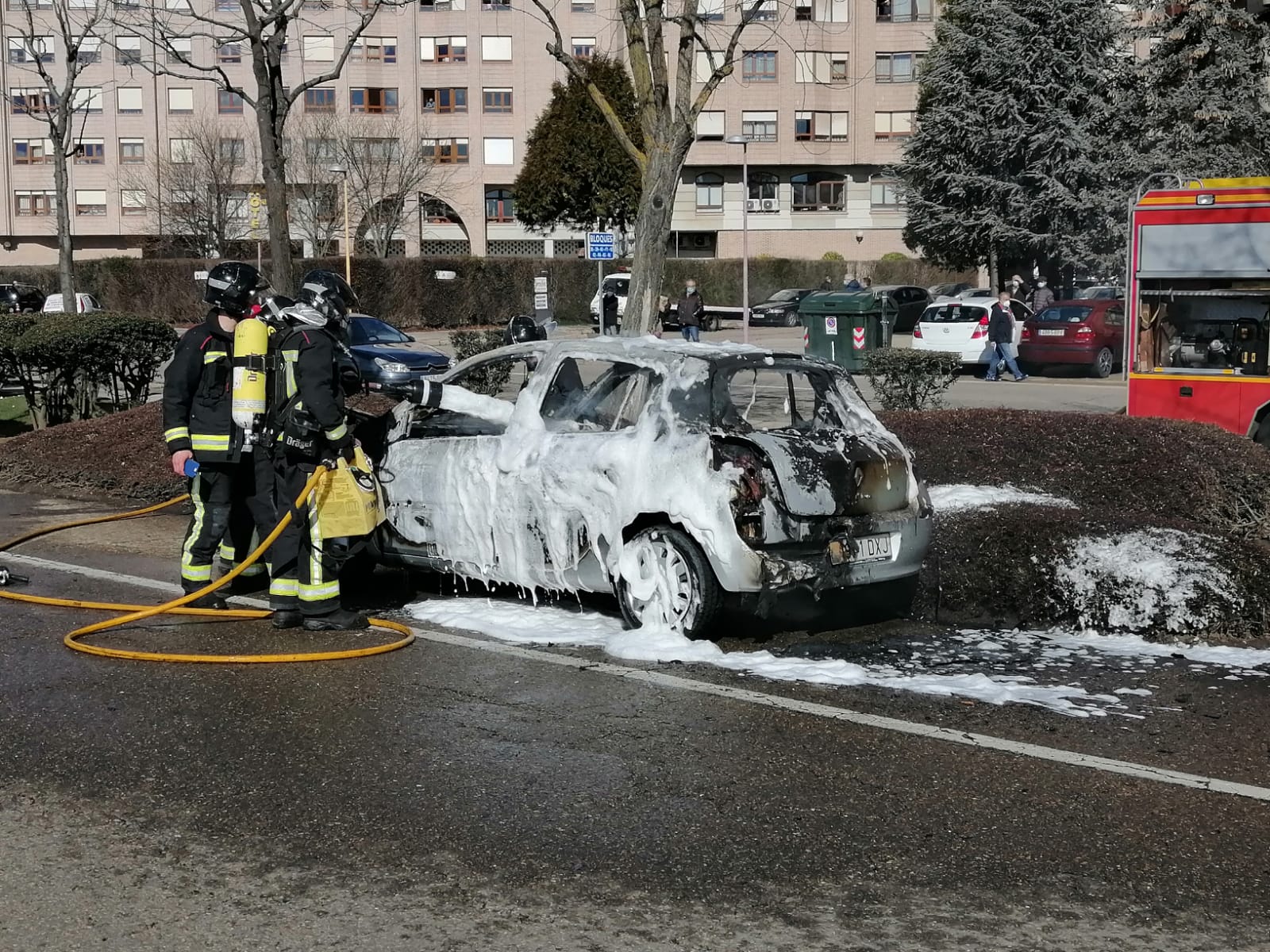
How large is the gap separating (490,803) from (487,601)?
11.1 ft

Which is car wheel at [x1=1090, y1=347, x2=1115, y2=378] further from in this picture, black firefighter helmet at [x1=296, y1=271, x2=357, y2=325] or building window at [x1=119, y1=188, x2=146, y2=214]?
building window at [x1=119, y1=188, x2=146, y2=214]

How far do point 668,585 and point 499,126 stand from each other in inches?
2594

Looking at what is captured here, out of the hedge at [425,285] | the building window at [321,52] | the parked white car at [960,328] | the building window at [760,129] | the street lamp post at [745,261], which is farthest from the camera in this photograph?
the building window at [760,129]

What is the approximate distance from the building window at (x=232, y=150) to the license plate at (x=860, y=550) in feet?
190

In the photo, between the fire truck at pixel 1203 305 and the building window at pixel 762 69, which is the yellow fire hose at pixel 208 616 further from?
the building window at pixel 762 69

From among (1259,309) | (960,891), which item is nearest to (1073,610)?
(960,891)

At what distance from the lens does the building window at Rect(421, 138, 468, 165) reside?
2783 inches

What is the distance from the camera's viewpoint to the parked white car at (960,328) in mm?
30062

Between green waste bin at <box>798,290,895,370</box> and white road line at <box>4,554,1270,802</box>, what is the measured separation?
2116 cm

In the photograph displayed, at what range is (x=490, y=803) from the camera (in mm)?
5105

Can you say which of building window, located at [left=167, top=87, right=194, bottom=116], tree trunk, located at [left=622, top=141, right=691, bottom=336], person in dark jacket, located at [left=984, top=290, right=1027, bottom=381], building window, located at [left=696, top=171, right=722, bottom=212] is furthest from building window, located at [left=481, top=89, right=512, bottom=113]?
tree trunk, located at [left=622, top=141, right=691, bottom=336]

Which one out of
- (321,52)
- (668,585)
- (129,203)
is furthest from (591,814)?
(129,203)

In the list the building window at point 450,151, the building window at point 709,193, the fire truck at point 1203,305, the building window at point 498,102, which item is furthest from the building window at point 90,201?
the fire truck at point 1203,305

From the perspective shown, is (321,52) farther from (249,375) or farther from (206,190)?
(249,375)
